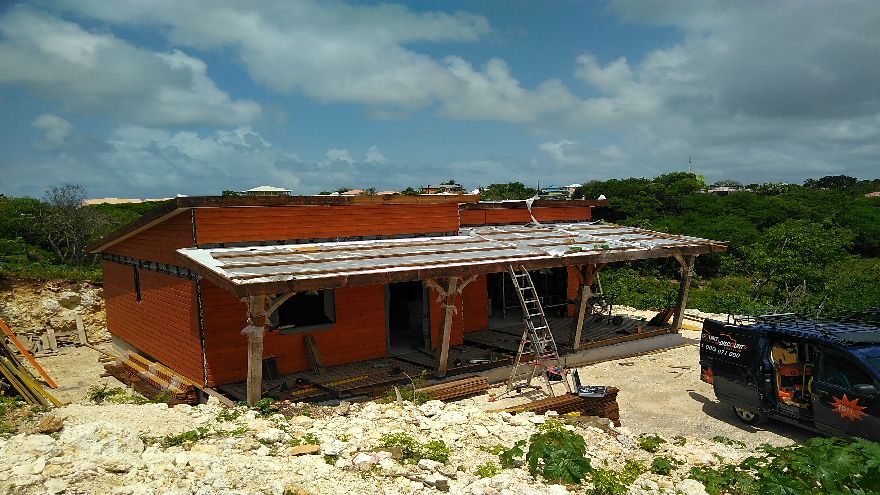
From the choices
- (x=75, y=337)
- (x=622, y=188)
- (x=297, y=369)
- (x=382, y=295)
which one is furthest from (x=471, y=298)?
(x=622, y=188)

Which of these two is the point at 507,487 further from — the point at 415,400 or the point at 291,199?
the point at 291,199

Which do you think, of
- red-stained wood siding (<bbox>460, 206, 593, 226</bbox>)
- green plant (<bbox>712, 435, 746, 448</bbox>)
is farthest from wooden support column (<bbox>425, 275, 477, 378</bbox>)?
red-stained wood siding (<bbox>460, 206, 593, 226</bbox>)

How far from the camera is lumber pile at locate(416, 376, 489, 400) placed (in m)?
11.2

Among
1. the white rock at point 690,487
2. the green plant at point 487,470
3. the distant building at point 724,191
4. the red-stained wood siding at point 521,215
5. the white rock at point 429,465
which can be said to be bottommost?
the white rock at point 690,487

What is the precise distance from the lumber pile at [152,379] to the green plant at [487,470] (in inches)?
265

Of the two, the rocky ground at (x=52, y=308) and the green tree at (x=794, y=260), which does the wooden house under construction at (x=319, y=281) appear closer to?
the rocky ground at (x=52, y=308)

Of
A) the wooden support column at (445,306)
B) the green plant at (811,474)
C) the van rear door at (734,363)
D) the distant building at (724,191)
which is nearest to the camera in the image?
the green plant at (811,474)

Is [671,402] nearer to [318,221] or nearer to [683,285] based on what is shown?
[683,285]

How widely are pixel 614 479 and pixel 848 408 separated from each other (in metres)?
4.14

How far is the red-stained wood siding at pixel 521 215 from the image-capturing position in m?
17.8

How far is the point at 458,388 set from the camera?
37.9 ft

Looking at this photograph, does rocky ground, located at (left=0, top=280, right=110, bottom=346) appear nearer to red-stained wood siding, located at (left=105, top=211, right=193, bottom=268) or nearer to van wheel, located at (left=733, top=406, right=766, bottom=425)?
red-stained wood siding, located at (left=105, top=211, right=193, bottom=268)

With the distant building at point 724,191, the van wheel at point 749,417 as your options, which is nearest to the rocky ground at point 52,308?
the van wheel at point 749,417

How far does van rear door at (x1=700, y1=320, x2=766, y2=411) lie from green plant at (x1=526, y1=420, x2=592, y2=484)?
164 inches
